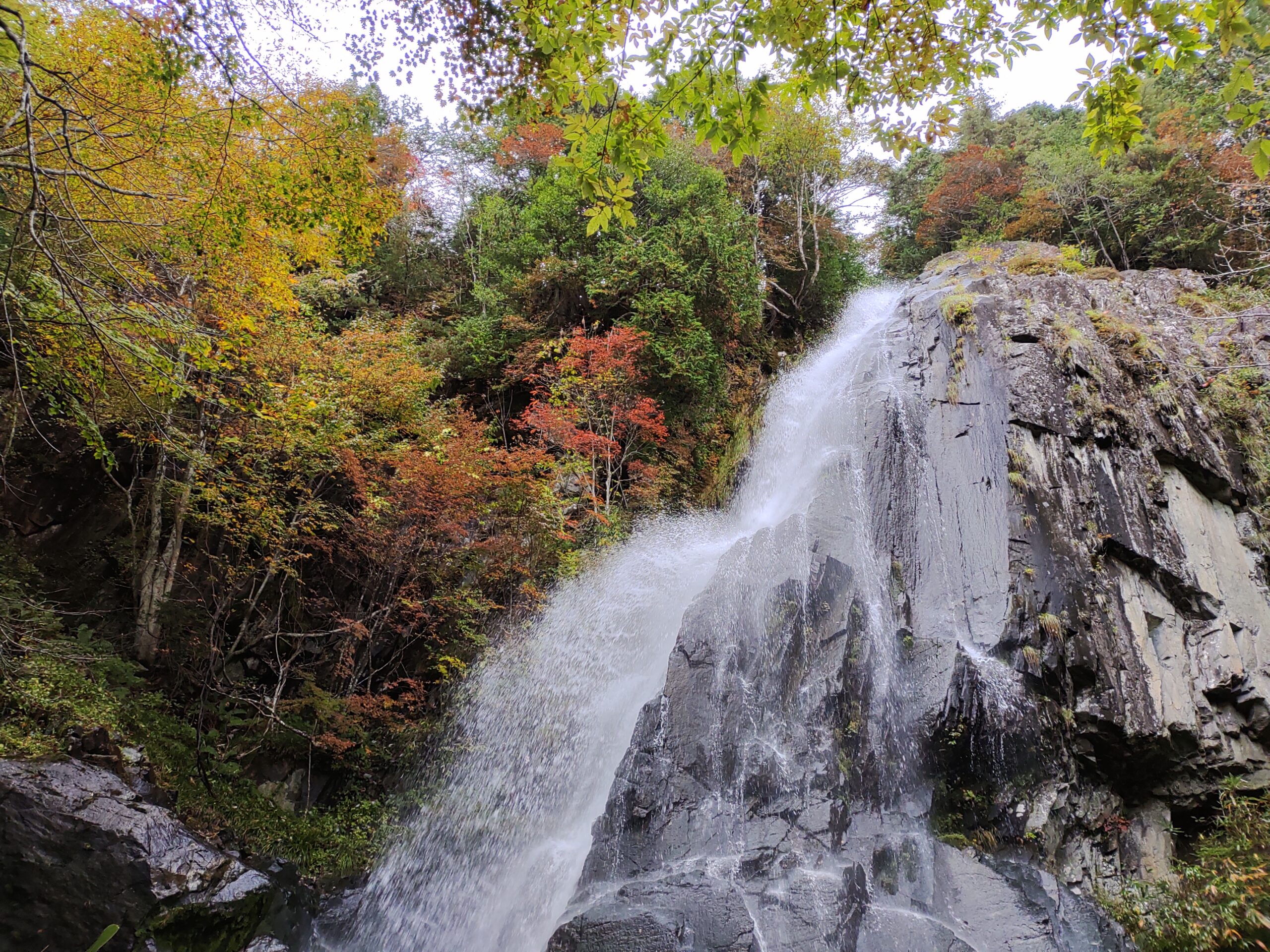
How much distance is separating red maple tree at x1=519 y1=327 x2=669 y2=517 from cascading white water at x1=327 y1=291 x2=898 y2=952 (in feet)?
3.70

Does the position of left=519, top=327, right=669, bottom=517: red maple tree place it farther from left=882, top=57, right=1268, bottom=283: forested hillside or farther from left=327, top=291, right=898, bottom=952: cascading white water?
left=882, top=57, right=1268, bottom=283: forested hillside

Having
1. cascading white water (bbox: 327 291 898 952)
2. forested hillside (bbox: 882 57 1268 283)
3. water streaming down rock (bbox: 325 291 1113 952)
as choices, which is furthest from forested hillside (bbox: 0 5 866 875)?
forested hillside (bbox: 882 57 1268 283)

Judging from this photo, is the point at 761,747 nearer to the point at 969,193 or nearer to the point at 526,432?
the point at 526,432

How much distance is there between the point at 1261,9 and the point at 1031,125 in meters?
22.9

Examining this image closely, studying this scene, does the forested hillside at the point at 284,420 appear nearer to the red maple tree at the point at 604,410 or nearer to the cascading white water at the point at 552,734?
the red maple tree at the point at 604,410

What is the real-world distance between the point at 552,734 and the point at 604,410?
560 centimetres

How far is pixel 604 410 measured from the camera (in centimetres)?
1099

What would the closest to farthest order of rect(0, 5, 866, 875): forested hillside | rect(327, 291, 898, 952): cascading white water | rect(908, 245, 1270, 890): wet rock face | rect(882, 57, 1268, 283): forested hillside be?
rect(0, 5, 866, 875): forested hillside < rect(908, 245, 1270, 890): wet rock face < rect(327, 291, 898, 952): cascading white water < rect(882, 57, 1268, 283): forested hillside

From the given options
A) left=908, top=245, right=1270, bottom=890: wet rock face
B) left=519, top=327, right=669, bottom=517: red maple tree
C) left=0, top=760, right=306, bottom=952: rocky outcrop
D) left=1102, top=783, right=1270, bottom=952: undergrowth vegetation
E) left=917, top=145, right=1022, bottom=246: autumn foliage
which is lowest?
left=1102, top=783, right=1270, bottom=952: undergrowth vegetation

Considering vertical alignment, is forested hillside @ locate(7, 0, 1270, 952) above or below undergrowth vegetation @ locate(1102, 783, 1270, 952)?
above

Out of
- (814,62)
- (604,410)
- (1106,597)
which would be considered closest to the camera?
(814,62)

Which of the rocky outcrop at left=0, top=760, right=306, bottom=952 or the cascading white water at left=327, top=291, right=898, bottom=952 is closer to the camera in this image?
the rocky outcrop at left=0, top=760, right=306, bottom=952

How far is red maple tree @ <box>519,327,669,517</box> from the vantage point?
10.5 metres

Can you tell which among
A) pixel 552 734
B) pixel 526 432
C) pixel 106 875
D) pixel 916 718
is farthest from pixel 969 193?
pixel 106 875
